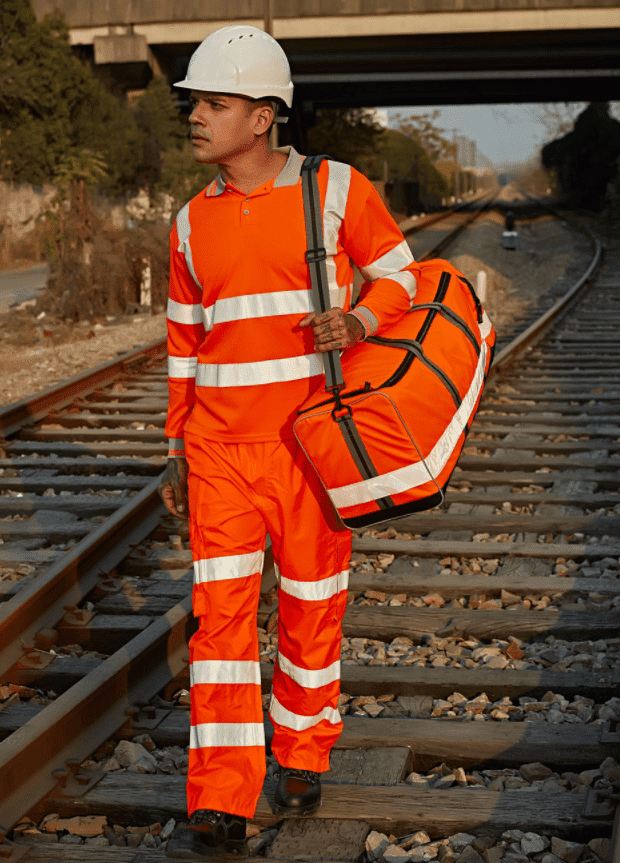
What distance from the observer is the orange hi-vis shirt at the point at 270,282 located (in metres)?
2.62

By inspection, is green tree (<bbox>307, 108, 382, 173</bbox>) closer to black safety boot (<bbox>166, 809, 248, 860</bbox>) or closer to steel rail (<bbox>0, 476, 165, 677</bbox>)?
steel rail (<bbox>0, 476, 165, 677</bbox>)

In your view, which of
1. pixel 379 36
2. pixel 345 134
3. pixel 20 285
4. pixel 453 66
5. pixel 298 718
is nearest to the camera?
pixel 298 718

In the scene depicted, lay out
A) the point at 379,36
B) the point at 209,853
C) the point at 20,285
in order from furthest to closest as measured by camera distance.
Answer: the point at 379,36 → the point at 20,285 → the point at 209,853

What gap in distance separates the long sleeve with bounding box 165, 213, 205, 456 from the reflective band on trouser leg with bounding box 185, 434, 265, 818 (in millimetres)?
210

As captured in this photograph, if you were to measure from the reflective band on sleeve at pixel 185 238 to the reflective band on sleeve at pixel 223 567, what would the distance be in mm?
713

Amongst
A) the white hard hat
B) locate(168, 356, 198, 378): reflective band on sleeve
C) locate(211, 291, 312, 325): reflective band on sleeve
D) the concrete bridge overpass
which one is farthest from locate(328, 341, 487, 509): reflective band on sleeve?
the concrete bridge overpass

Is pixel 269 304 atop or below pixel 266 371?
atop

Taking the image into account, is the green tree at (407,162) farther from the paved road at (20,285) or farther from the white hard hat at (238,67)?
the white hard hat at (238,67)

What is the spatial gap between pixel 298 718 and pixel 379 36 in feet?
102

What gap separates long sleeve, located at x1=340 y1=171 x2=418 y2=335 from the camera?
265 centimetres

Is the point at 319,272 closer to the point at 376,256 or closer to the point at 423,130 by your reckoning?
the point at 376,256

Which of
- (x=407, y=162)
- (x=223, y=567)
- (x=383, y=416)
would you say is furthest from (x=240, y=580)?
(x=407, y=162)

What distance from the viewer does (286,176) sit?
266 centimetres

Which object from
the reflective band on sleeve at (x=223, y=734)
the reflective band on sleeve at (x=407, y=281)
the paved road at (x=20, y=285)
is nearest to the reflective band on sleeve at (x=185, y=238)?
the reflective band on sleeve at (x=407, y=281)
